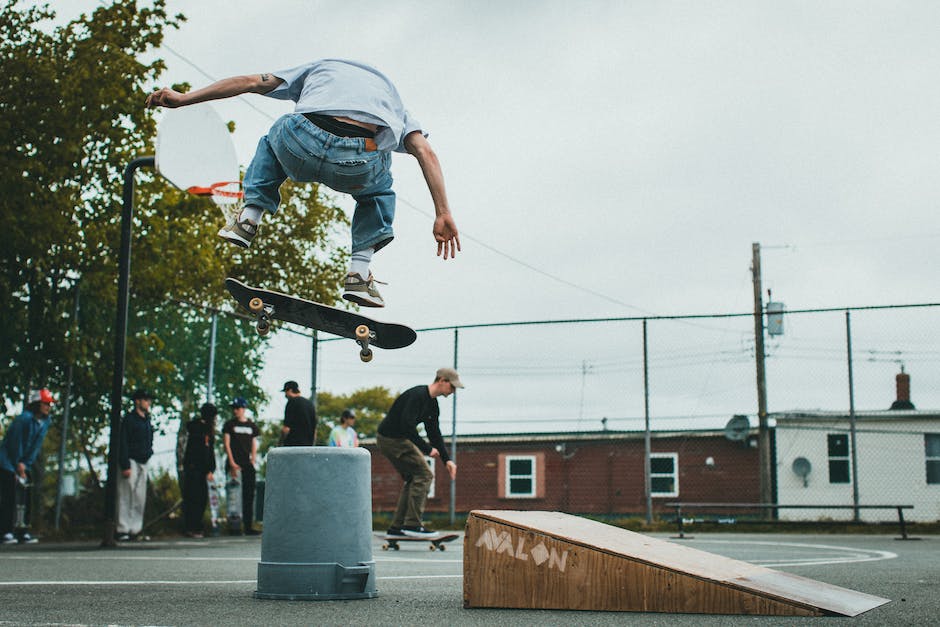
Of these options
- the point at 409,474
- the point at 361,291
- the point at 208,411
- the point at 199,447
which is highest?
the point at 361,291

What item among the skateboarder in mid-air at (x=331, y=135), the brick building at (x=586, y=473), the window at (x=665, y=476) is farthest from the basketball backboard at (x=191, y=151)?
the window at (x=665, y=476)

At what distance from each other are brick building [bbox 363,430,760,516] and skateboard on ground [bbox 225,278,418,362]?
23.9 metres

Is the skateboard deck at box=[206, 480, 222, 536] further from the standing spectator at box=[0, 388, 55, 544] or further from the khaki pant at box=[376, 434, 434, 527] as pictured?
the khaki pant at box=[376, 434, 434, 527]

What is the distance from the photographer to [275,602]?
4.41 m

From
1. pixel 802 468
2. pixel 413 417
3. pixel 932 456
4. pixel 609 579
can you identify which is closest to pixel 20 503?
pixel 413 417

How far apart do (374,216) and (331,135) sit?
629 millimetres

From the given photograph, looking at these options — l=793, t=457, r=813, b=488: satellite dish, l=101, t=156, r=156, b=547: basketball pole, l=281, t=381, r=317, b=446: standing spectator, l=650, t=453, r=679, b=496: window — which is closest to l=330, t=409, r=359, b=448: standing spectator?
l=281, t=381, r=317, b=446: standing spectator

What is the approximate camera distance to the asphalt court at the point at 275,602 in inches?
147

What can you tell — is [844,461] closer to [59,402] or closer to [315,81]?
[59,402]

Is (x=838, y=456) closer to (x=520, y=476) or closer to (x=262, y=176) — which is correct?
(x=520, y=476)

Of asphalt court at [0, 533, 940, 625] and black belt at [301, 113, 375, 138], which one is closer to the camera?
asphalt court at [0, 533, 940, 625]

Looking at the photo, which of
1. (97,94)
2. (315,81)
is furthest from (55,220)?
(315,81)

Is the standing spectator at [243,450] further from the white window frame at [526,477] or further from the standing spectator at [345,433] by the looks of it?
the white window frame at [526,477]

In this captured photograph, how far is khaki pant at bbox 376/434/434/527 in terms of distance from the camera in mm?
10320
